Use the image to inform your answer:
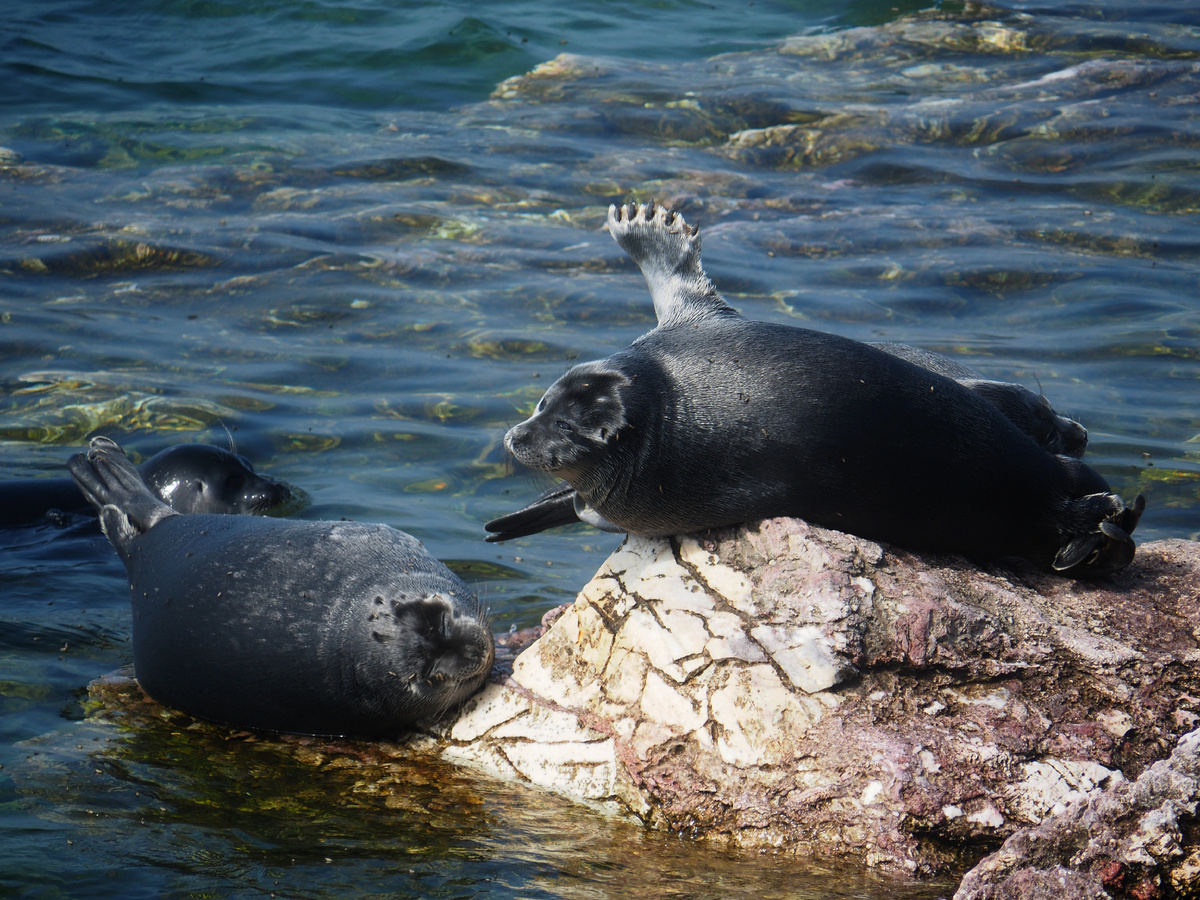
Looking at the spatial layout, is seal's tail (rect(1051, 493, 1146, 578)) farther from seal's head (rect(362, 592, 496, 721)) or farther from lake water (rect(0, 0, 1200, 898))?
seal's head (rect(362, 592, 496, 721))

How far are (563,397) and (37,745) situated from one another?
2.21 meters

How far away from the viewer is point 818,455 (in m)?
4.18

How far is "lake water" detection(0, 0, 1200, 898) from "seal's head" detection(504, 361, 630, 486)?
1.05 meters

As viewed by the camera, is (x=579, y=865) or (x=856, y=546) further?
(x=856, y=546)

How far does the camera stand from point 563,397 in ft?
14.5

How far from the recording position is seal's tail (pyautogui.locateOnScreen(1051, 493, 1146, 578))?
4.38m

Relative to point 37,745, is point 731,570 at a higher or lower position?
higher

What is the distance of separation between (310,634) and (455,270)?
23.6 ft

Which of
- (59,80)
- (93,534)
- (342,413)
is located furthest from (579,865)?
(59,80)

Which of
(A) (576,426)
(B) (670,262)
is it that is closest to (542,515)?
(A) (576,426)

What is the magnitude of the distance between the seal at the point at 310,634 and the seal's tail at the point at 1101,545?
220 centimetres

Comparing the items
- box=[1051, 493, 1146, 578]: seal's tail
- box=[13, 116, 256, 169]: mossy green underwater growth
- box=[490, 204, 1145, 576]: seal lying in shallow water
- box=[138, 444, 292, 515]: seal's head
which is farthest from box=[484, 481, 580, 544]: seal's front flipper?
box=[13, 116, 256, 169]: mossy green underwater growth

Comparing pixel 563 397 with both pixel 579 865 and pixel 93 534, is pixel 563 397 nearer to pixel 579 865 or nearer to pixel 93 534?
pixel 579 865

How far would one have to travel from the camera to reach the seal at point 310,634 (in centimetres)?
445
